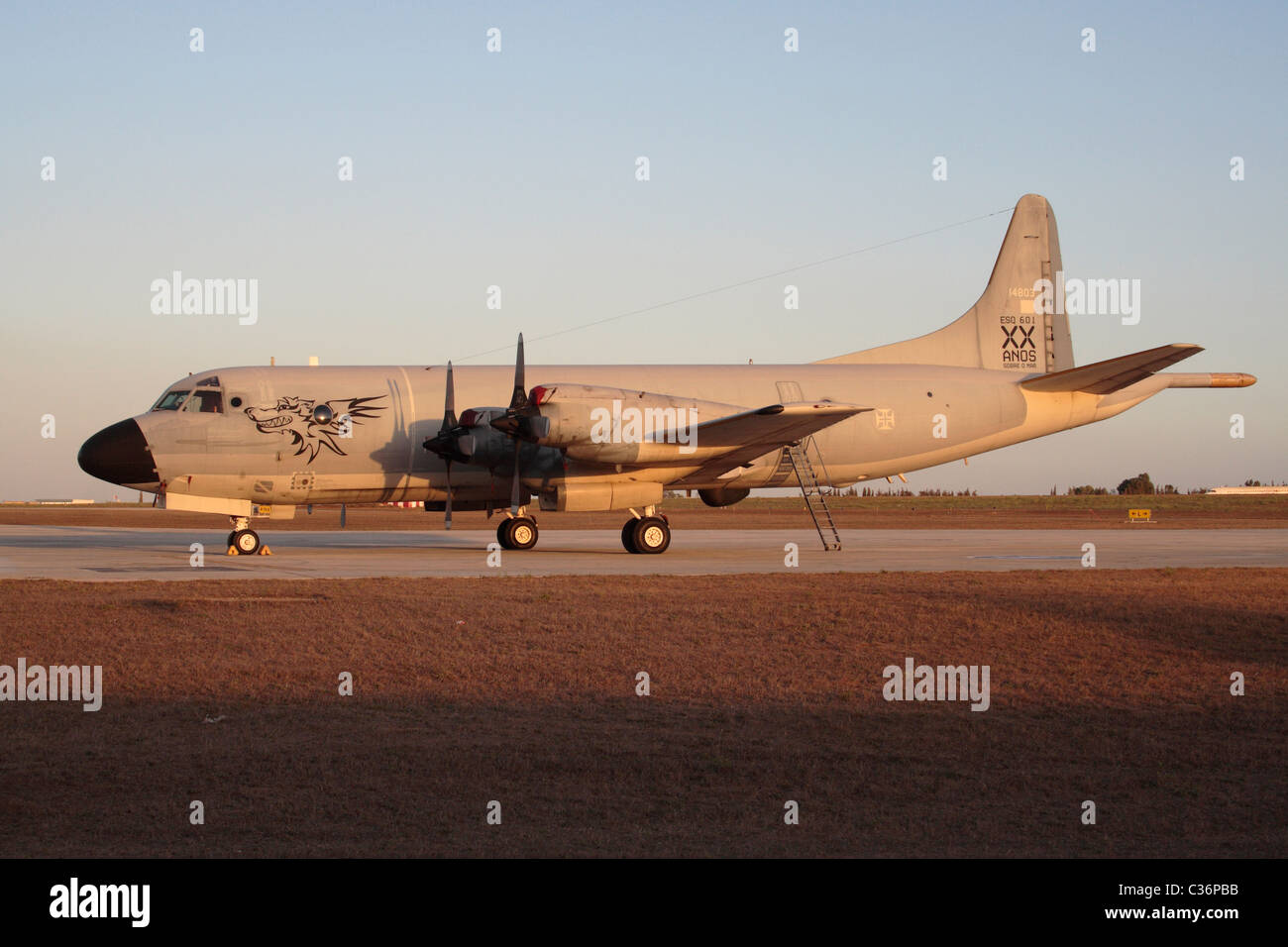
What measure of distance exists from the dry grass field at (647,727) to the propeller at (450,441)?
8.67 meters

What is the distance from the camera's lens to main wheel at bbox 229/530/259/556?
2459 centimetres

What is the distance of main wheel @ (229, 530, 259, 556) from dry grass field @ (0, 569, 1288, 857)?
8686 millimetres

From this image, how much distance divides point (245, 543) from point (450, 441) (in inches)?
196

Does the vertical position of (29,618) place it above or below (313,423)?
below

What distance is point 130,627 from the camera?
1309 cm

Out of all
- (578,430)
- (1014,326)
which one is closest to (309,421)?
(578,430)

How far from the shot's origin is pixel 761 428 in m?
23.3

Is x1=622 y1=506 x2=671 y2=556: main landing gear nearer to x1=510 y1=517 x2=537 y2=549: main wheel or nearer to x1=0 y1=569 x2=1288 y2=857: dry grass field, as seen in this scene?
x1=510 y1=517 x2=537 y2=549: main wheel

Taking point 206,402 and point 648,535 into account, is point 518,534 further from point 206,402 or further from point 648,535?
point 206,402
